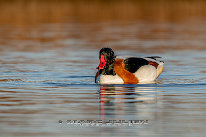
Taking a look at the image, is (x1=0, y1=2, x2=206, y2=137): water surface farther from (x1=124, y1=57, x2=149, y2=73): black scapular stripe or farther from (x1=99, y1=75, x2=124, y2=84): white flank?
(x1=124, y1=57, x2=149, y2=73): black scapular stripe

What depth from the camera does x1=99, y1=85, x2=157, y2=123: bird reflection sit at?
42.2 feet

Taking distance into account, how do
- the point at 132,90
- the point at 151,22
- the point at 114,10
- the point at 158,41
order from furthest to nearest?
1. the point at 114,10
2. the point at 151,22
3. the point at 158,41
4. the point at 132,90

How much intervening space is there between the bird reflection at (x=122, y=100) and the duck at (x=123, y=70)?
36 centimetres

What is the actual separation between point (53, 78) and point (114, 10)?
3726cm

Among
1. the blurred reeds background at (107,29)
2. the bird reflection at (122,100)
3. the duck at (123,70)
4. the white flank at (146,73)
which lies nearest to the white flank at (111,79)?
the duck at (123,70)

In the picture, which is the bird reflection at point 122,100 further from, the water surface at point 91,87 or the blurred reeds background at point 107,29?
the blurred reeds background at point 107,29

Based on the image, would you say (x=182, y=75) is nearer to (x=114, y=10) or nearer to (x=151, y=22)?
(x=151, y=22)

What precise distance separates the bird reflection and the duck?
0.36 metres

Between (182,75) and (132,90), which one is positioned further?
(182,75)

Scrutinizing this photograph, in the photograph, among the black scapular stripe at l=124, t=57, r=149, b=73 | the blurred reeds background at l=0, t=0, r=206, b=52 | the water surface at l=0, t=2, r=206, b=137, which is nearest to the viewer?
the water surface at l=0, t=2, r=206, b=137

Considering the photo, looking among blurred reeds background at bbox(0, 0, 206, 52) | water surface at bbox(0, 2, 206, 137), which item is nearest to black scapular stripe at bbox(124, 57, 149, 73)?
water surface at bbox(0, 2, 206, 137)

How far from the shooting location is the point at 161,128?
11594mm

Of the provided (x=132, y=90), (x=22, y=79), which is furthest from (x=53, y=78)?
(x=132, y=90)

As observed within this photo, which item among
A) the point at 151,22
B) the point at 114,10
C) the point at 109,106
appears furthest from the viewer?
the point at 114,10
